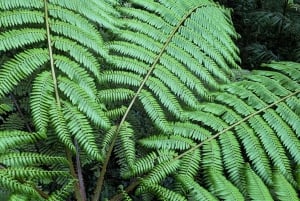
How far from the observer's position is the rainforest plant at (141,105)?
1.59m

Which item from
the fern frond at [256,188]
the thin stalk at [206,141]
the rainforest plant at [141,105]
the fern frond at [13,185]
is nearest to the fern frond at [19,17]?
the rainforest plant at [141,105]

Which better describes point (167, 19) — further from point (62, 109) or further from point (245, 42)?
point (245, 42)

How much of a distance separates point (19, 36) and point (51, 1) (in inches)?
9.6

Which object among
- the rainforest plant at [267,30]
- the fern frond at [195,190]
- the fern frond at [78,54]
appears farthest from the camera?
the rainforest plant at [267,30]

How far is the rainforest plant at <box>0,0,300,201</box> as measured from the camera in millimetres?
1589

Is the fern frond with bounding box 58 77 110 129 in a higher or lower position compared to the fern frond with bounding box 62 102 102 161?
higher

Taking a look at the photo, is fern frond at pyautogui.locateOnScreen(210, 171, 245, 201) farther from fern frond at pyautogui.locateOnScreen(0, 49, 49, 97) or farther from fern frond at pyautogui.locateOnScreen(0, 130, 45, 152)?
fern frond at pyautogui.locateOnScreen(0, 49, 49, 97)

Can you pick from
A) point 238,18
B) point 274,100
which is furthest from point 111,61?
point 238,18

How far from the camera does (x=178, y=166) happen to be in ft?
5.55

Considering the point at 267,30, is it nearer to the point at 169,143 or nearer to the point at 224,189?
the point at 169,143

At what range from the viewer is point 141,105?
199 cm

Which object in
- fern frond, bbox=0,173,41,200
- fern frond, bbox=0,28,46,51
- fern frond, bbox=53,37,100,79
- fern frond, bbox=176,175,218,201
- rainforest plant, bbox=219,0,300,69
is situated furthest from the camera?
rainforest plant, bbox=219,0,300,69

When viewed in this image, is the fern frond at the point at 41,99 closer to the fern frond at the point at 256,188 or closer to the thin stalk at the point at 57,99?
the thin stalk at the point at 57,99

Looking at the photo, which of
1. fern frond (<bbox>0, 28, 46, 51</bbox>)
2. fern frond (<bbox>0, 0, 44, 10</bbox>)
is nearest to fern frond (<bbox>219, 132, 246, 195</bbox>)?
fern frond (<bbox>0, 28, 46, 51</bbox>)
